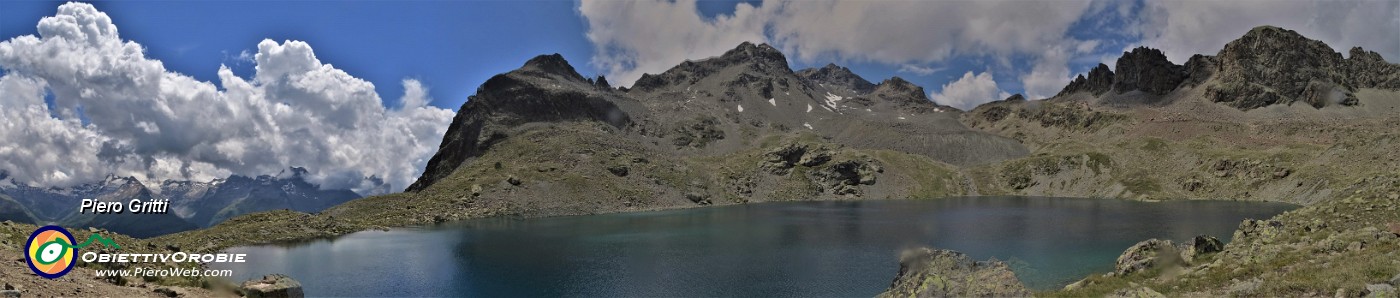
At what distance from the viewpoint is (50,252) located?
81.7ft

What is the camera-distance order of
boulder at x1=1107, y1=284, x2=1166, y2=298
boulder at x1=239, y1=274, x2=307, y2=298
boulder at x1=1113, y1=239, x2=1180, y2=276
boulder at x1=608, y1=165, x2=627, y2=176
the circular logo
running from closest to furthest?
1. boulder at x1=1107, y1=284, x2=1166, y2=298
2. the circular logo
3. boulder at x1=239, y1=274, x2=307, y2=298
4. boulder at x1=1113, y1=239, x2=1180, y2=276
5. boulder at x1=608, y1=165, x2=627, y2=176

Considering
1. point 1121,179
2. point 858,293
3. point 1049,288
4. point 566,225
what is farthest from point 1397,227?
point 1121,179

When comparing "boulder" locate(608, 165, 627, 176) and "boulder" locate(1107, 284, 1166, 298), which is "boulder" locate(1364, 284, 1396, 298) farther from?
"boulder" locate(608, 165, 627, 176)

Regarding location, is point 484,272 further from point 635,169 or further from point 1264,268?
point 635,169

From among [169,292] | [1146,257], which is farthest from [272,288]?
[1146,257]

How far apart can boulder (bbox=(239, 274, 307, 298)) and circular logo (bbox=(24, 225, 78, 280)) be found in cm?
638

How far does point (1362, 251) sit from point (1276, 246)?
24.7ft

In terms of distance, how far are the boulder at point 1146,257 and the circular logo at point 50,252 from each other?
162ft

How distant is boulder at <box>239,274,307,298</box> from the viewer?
1179 inches

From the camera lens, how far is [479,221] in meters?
132

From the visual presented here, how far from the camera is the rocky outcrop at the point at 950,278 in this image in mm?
28628

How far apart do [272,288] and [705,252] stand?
163ft
